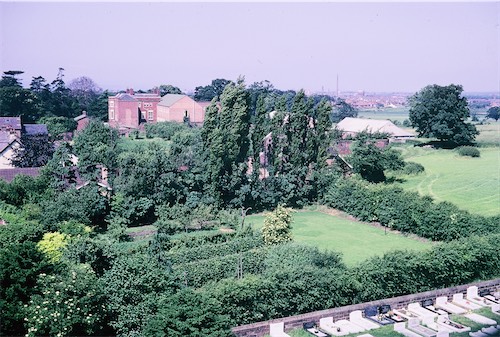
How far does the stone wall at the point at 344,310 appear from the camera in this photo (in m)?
14.8

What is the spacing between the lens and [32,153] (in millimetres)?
37625

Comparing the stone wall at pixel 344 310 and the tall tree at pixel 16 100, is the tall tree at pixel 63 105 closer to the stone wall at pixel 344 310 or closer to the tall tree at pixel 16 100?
the tall tree at pixel 16 100

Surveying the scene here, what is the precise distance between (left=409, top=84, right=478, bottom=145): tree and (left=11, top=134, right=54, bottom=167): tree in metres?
33.4

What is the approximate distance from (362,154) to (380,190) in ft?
19.5

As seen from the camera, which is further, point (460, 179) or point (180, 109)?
point (180, 109)

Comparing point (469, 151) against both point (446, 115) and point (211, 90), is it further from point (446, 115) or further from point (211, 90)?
point (211, 90)

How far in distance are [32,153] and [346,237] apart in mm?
22790

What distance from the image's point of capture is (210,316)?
12.8m

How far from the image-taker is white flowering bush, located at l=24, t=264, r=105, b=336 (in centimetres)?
1328

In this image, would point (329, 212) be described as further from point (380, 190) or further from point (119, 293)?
point (119, 293)

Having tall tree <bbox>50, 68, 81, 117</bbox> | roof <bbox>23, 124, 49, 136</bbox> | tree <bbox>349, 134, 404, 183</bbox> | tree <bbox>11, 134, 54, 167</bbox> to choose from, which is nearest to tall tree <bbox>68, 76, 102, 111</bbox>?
tall tree <bbox>50, 68, 81, 117</bbox>

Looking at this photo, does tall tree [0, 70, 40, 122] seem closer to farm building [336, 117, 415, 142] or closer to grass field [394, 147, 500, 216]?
farm building [336, 117, 415, 142]

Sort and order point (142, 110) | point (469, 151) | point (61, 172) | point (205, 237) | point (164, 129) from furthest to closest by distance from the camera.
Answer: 1. point (142, 110)
2. point (164, 129)
3. point (469, 151)
4. point (61, 172)
5. point (205, 237)

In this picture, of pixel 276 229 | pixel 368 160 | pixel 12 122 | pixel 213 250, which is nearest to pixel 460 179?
pixel 368 160
